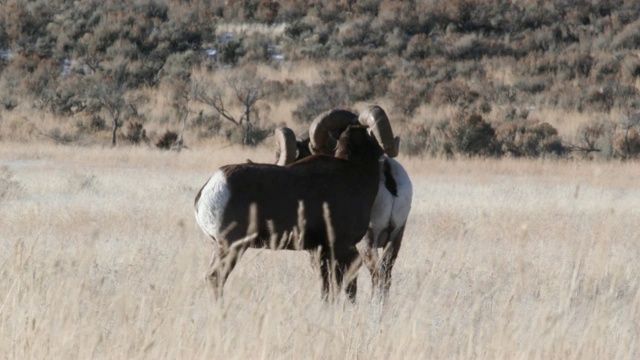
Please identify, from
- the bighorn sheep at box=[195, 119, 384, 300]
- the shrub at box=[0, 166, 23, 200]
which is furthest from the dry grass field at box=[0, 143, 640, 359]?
the bighorn sheep at box=[195, 119, 384, 300]

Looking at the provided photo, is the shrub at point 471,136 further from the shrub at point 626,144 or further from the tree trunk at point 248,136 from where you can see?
the tree trunk at point 248,136

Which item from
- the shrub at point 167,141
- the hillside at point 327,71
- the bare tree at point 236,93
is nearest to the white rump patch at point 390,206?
the hillside at point 327,71

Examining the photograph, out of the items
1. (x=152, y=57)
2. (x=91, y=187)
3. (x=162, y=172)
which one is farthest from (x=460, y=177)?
(x=152, y=57)

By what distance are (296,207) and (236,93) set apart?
1021 inches

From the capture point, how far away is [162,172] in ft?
68.3

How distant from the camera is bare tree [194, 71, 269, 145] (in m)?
31.9

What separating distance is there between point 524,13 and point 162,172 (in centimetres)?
2888

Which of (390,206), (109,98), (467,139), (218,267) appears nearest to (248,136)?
(109,98)

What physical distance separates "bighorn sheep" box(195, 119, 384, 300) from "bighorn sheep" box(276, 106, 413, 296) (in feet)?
0.59

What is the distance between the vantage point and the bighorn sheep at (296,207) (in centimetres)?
739

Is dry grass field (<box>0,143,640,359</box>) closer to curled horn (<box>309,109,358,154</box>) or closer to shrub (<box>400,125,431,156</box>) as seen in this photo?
curled horn (<box>309,109,358,154</box>)

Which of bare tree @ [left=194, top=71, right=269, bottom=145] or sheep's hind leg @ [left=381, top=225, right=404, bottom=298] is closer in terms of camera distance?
sheep's hind leg @ [left=381, top=225, right=404, bottom=298]

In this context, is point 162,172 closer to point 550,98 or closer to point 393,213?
point 393,213

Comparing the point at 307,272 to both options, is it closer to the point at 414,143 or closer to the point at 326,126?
the point at 326,126
